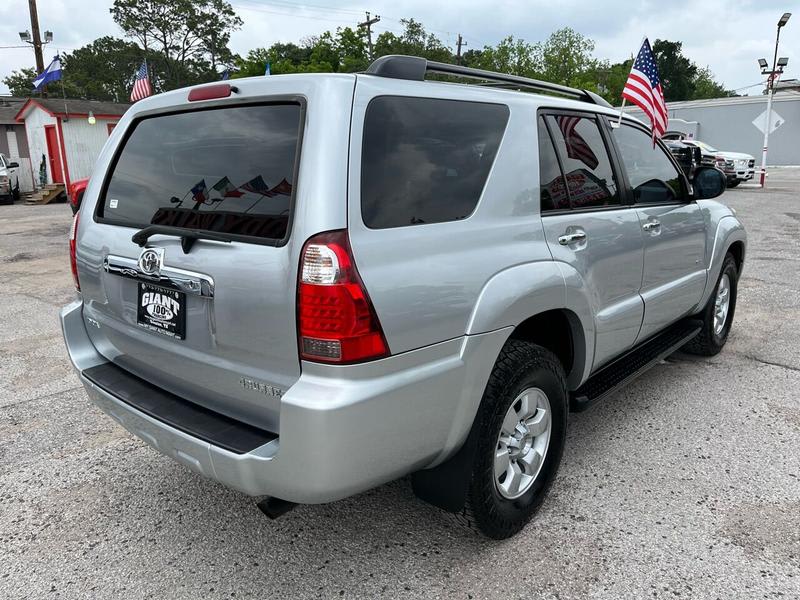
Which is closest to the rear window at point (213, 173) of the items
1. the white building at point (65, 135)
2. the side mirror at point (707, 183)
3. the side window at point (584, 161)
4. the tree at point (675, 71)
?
the side window at point (584, 161)

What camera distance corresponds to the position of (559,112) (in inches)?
118

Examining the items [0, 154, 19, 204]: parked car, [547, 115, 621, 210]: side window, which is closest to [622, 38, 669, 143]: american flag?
[547, 115, 621, 210]: side window

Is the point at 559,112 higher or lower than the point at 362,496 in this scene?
higher

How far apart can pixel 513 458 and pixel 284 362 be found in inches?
45.2

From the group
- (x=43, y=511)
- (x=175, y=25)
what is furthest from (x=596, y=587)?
(x=175, y=25)

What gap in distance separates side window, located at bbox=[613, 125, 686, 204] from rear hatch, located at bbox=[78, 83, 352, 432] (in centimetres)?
216

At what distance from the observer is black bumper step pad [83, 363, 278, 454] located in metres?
2.11

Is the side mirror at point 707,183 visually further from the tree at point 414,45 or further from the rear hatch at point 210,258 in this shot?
the tree at point 414,45

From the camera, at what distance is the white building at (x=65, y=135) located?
2295cm

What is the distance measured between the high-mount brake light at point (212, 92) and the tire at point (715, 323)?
11.9 ft

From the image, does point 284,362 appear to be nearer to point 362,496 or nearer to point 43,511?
point 362,496

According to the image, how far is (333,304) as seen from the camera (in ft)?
6.24

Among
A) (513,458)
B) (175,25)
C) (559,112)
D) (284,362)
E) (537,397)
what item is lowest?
(513,458)

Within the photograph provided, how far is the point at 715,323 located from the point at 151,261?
13.7 ft
